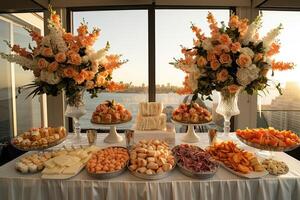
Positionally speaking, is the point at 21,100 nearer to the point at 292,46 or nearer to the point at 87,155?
the point at 87,155

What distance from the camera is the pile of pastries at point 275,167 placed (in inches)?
51.6

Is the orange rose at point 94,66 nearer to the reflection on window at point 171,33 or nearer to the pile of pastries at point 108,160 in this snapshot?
the pile of pastries at point 108,160

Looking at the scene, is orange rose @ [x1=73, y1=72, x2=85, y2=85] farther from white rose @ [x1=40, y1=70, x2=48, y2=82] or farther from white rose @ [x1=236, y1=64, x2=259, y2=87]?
white rose @ [x1=236, y1=64, x2=259, y2=87]

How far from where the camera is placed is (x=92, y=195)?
1.22 metres

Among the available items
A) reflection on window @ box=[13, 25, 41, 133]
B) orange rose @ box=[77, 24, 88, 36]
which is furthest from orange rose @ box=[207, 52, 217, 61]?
reflection on window @ box=[13, 25, 41, 133]

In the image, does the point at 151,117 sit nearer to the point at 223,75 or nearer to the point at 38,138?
the point at 223,75

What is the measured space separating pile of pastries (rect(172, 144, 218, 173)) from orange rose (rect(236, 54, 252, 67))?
23.3 inches

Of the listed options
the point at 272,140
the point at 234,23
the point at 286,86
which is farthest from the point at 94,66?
the point at 286,86

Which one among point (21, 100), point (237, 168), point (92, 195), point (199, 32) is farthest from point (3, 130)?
point (237, 168)

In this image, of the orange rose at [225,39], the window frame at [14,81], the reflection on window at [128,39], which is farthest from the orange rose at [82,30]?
the window frame at [14,81]

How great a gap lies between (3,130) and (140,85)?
192cm

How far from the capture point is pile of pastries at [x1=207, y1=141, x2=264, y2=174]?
1.30m

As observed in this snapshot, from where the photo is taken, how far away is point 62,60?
1549 mm

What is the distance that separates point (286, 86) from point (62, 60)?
3.01 m
